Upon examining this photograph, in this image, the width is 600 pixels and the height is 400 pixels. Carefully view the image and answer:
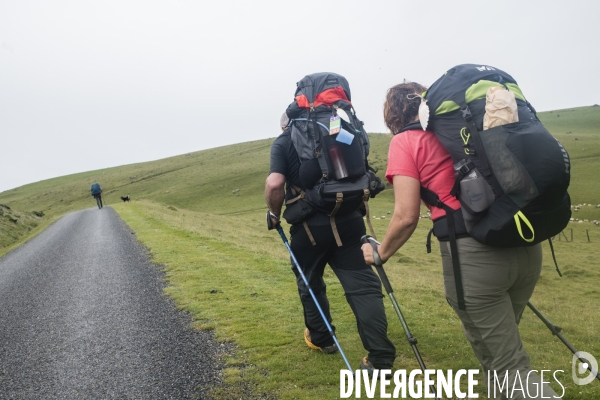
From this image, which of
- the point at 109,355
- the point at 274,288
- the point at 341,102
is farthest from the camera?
the point at 274,288

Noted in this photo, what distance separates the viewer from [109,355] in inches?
250

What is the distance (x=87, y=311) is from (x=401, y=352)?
19.8ft

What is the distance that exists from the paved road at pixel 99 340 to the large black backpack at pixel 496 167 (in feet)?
11.6

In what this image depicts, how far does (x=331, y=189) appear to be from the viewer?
485 centimetres

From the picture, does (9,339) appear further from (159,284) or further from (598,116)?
(598,116)

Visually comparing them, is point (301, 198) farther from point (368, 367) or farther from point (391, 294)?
point (368, 367)

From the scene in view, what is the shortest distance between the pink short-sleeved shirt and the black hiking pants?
182cm

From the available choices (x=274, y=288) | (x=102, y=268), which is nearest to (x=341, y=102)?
(x=274, y=288)

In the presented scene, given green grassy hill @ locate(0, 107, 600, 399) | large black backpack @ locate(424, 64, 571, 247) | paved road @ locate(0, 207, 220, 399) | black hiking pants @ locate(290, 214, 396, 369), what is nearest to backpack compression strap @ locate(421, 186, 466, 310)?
large black backpack @ locate(424, 64, 571, 247)

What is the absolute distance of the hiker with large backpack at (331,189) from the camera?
4879 millimetres

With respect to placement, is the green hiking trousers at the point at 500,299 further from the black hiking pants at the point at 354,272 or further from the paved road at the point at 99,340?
the paved road at the point at 99,340

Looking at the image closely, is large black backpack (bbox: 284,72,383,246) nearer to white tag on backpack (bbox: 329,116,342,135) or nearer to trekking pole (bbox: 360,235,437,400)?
white tag on backpack (bbox: 329,116,342,135)

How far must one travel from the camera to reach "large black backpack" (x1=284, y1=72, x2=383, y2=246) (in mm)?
4852

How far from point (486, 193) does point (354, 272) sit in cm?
244
